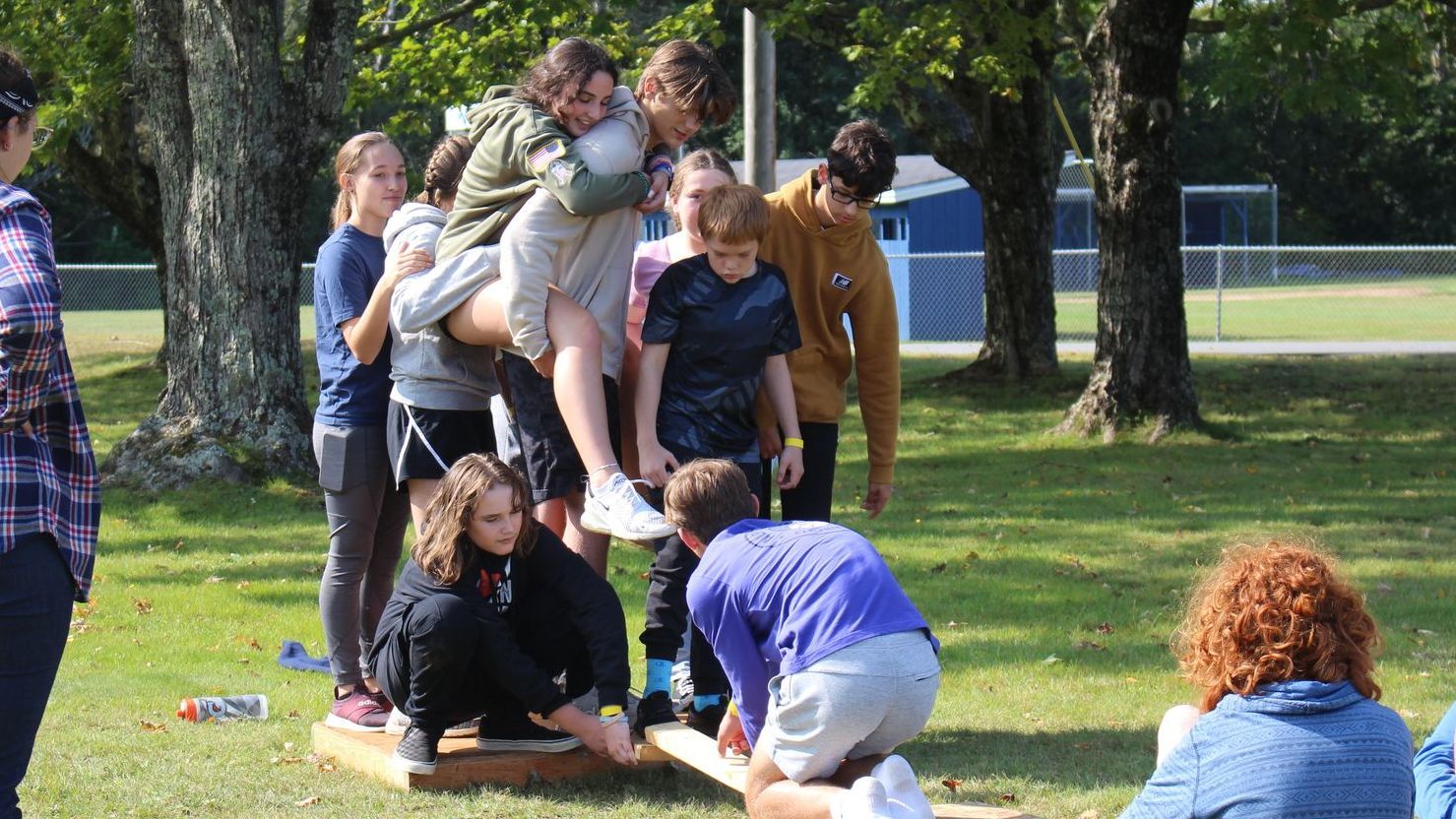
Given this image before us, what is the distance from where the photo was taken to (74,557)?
3.10 metres

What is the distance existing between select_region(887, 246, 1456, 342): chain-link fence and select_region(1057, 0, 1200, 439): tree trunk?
8.59m

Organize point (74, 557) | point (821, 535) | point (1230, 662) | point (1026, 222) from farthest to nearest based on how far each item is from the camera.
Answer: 1. point (1026, 222)
2. point (821, 535)
3. point (74, 557)
4. point (1230, 662)

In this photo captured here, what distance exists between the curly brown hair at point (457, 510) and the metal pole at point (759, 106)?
899 cm

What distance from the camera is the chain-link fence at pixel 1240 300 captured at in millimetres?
25969

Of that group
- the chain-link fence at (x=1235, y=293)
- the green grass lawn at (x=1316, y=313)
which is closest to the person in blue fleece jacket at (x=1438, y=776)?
the chain-link fence at (x=1235, y=293)

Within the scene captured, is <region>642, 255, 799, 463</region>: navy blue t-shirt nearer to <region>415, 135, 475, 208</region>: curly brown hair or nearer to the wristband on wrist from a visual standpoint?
the wristband on wrist

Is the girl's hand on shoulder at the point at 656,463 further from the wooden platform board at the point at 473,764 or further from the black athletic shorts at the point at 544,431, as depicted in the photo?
the wooden platform board at the point at 473,764

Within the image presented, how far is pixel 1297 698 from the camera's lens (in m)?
2.77

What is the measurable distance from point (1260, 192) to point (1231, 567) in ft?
160

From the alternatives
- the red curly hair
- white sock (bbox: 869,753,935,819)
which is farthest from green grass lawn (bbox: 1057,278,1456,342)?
the red curly hair

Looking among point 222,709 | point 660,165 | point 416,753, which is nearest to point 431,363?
point 660,165

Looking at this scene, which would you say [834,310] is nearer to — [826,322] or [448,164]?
[826,322]

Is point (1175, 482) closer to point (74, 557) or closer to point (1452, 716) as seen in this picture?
point (1452, 716)

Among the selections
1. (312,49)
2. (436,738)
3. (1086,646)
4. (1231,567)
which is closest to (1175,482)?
(1086,646)
